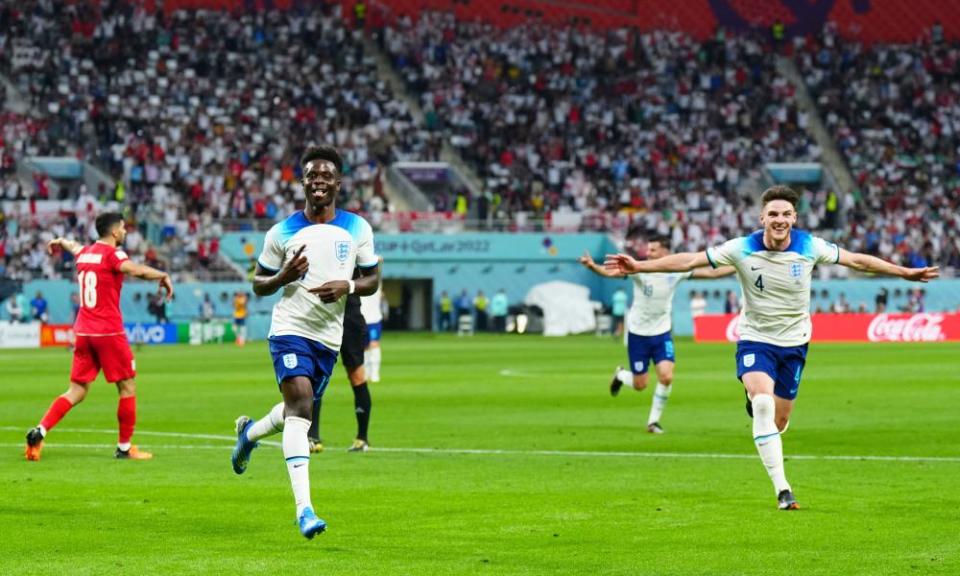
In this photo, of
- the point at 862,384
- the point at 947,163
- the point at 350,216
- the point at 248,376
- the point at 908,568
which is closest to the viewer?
the point at 908,568

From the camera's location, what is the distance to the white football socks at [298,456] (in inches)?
414

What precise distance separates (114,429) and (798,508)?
36.8ft

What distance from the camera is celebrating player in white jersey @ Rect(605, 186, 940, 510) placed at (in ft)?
42.7

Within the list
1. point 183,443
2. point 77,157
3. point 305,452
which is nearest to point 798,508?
point 305,452

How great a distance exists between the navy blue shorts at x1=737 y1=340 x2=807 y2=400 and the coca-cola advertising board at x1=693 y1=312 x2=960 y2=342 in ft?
138

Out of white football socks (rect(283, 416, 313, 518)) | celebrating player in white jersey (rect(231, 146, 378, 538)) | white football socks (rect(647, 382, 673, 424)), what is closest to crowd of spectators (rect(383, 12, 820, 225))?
white football socks (rect(647, 382, 673, 424))

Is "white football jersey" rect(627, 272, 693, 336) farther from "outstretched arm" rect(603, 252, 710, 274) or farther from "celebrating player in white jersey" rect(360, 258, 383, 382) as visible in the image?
"outstretched arm" rect(603, 252, 710, 274)

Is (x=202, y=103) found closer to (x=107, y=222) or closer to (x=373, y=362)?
(x=373, y=362)

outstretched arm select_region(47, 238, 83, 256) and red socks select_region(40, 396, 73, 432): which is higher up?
outstretched arm select_region(47, 238, 83, 256)

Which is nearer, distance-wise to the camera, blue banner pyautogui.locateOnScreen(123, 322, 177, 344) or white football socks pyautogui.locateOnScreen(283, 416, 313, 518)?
white football socks pyautogui.locateOnScreen(283, 416, 313, 518)

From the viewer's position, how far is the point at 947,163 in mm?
71875

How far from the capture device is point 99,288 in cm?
1672

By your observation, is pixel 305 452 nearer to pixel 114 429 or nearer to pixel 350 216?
pixel 350 216

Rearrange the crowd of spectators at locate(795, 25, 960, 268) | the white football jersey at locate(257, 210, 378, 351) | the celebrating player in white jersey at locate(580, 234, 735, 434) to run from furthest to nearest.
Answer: the crowd of spectators at locate(795, 25, 960, 268)
the celebrating player in white jersey at locate(580, 234, 735, 434)
the white football jersey at locate(257, 210, 378, 351)
